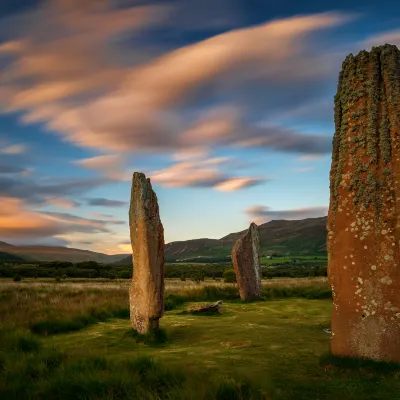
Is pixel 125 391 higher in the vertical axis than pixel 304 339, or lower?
higher

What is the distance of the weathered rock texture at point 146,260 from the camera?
13.6 metres

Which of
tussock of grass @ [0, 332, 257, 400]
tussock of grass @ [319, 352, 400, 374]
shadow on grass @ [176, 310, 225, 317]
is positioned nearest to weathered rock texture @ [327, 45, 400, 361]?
tussock of grass @ [319, 352, 400, 374]

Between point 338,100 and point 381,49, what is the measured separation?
1416 millimetres

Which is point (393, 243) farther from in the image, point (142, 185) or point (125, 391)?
point (142, 185)

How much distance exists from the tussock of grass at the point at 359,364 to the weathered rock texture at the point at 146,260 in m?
5.84

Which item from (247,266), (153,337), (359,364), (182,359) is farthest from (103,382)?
(247,266)

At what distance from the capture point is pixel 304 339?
13.0 m

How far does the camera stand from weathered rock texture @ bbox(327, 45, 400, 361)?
29.0 feet

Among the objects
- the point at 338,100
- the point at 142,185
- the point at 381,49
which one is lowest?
the point at 142,185

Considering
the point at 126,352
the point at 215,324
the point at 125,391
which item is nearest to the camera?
the point at 125,391

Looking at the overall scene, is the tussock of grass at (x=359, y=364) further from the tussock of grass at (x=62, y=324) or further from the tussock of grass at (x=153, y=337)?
the tussock of grass at (x=62, y=324)

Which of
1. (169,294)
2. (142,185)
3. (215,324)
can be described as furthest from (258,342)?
(169,294)

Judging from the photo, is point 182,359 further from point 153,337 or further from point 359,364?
point 359,364

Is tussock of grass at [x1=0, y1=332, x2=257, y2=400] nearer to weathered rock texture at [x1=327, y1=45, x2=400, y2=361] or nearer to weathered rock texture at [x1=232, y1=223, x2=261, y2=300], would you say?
weathered rock texture at [x1=327, y1=45, x2=400, y2=361]
